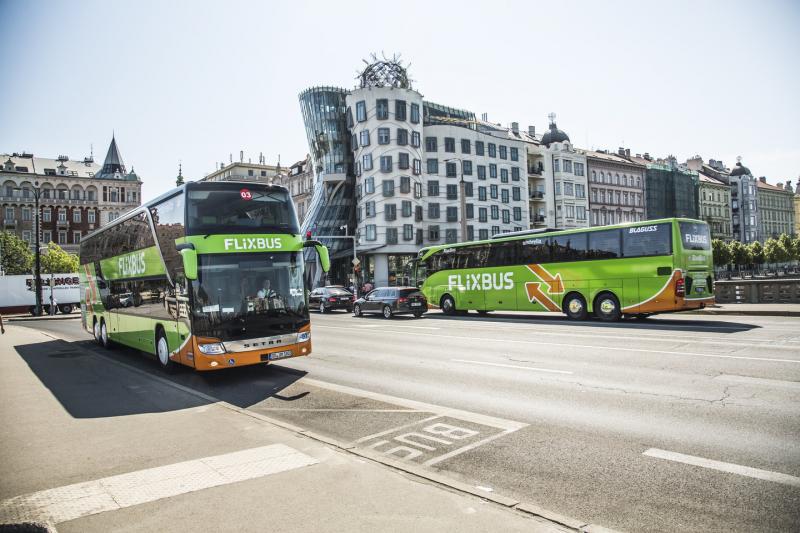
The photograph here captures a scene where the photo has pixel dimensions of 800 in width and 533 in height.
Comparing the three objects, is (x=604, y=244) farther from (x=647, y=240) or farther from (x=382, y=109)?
(x=382, y=109)

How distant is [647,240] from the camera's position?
19125 millimetres

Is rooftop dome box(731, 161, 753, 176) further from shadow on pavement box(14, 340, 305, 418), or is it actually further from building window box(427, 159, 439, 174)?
shadow on pavement box(14, 340, 305, 418)

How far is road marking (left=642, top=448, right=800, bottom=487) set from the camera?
4.70 m

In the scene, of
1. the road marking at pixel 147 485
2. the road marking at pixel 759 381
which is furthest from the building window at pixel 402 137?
the road marking at pixel 147 485

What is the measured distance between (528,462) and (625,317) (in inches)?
756

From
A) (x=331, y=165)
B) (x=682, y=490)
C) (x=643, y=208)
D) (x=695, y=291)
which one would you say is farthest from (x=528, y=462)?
(x=643, y=208)

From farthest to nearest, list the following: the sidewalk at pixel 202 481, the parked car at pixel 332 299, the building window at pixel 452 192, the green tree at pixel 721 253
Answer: the green tree at pixel 721 253, the building window at pixel 452 192, the parked car at pixel 332 299, the sidewalk at pixel 202 481

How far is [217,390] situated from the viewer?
33.8 ft

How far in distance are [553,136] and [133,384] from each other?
7518cm

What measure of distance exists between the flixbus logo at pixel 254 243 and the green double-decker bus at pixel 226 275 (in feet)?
0.06

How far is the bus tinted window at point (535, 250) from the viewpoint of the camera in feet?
74.4

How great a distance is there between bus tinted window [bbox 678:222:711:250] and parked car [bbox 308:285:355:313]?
21534 millimetres

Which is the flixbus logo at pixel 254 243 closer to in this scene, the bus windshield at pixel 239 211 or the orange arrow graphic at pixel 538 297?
the bus windshield at pixel 239 211

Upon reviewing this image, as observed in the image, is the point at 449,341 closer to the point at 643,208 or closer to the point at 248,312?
the point at 248,312
